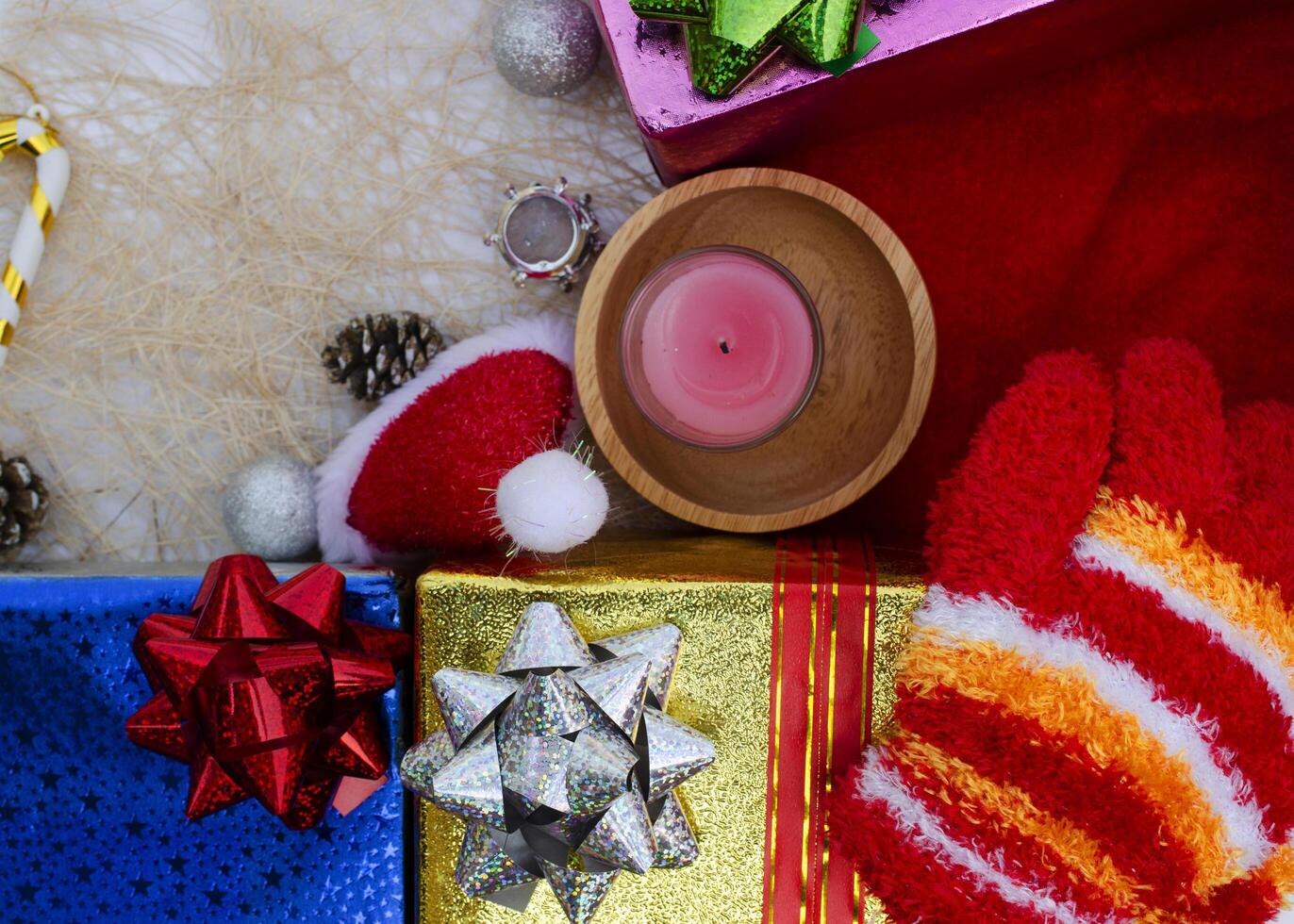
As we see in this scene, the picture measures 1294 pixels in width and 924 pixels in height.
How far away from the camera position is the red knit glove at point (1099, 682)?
2.01 ft

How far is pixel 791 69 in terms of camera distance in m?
0.71

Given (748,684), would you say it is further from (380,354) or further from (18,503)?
(18,503)

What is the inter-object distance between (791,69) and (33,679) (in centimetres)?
72

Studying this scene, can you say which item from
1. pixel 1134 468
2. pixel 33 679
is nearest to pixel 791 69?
pixel 1134 468

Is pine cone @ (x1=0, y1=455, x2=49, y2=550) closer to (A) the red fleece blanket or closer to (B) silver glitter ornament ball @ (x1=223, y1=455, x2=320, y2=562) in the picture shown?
(B) silver glitter ornament ball @ (x1=223, y1=455, x2=320, y2=562)

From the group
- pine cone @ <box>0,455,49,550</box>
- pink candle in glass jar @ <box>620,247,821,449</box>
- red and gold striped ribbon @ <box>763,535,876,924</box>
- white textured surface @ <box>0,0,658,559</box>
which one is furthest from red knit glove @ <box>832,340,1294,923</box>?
pine cone @ <box>0,455,49,550</box>

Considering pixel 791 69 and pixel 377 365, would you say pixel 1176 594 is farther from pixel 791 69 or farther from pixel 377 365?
pixel 377 365

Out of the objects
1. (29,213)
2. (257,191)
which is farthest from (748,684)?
(29,213)

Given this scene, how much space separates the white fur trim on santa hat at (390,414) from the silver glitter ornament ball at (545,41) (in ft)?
0.71

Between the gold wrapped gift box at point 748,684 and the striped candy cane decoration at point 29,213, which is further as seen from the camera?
the striped candy cane decoration at point 29,213

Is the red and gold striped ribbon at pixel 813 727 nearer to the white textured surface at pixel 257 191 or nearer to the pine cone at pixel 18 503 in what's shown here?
the white textured surface at pixel 257 191

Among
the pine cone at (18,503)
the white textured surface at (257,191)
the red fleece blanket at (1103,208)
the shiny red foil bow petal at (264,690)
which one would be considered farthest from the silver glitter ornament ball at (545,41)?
the pine cone at (18,503)

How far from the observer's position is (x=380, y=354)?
89cm

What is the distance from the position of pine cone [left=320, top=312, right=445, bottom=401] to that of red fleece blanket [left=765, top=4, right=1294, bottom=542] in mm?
360
